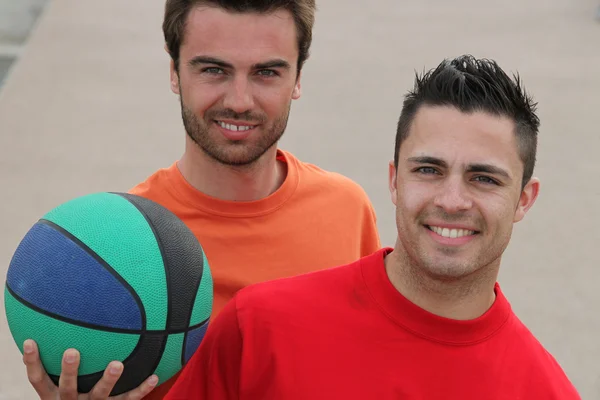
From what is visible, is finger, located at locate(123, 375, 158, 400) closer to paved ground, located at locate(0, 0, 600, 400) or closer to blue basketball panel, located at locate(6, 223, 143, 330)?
blue basketball panel, located at locate(6, 223, 143, 330)

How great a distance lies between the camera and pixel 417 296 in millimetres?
2396

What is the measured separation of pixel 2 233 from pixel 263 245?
4.21m

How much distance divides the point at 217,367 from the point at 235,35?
1044 millimetres

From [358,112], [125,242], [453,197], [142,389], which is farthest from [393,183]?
[358,112]

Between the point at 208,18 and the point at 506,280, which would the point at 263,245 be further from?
the point at 506,280

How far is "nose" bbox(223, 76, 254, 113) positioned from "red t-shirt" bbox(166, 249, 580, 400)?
0.63 m

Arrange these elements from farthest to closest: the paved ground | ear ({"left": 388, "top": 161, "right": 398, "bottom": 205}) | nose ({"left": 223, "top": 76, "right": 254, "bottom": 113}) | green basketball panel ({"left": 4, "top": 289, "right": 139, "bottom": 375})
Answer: the paved ground < nose ({"left": 223, "top": 76, "right": 254, "bottom": 113}) < ear ({"left": 388, "top": 161, "right": 398, "bottom": 205}) < green basketball panel ({"left": 4, "top": 289, "right": 139, "bottom": 375})

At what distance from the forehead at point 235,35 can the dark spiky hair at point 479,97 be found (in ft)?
1.70

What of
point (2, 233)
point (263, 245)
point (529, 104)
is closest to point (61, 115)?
point (2, 233)

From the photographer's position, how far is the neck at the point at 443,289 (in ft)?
7.84

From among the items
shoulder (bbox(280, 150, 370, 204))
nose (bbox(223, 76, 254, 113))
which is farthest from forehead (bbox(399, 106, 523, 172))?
shoulder (bbox(280, 150, 370, 204))

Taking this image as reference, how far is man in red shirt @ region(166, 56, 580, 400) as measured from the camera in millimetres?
2287

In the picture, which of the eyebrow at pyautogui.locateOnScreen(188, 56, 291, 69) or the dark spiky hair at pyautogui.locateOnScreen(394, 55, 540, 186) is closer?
the dark spiky hair at pyautogui.locateOnScreen(394, 55, 540, 186)

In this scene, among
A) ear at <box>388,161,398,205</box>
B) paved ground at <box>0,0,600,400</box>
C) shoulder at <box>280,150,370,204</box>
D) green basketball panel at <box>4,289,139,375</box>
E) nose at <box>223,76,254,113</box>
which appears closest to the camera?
green basketball panel at <box>4,289,139,375</box>
